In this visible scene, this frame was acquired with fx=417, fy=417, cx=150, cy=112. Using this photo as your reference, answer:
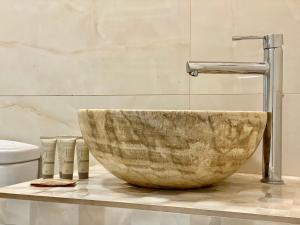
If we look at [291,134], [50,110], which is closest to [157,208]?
[291,134]

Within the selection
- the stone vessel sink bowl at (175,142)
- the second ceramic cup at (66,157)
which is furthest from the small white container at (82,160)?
the stone vessel sink bowl at (175,142)

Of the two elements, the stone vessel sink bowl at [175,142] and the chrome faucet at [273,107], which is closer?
the stone vessel sink bowl at [175,142]

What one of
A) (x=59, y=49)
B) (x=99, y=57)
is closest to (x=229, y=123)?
(x=99, y=57)

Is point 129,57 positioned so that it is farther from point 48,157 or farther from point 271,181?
point 271,181

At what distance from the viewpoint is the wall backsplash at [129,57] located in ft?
3.27

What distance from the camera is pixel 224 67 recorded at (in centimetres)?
83

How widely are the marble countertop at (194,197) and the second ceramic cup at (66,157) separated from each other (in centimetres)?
6

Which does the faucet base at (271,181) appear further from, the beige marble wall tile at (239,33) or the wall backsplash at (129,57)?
the beige marble wall tile at (239,33)

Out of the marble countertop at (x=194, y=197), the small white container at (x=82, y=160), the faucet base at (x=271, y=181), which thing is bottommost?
the marble countertop at (x=194, y=197)

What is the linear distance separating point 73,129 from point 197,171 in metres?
0.59

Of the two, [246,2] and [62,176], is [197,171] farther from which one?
[246,2]

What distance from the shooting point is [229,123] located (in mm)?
699

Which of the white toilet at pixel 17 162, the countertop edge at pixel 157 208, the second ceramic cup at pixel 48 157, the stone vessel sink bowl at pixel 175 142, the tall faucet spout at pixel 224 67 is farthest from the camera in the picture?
the white toilet at pixel 17 162

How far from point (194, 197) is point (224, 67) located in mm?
275
